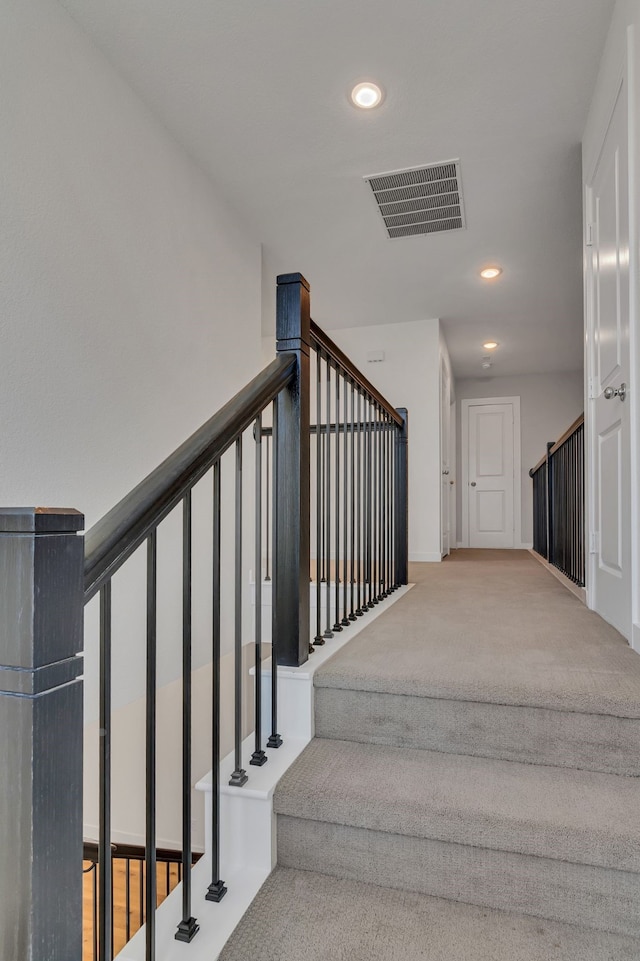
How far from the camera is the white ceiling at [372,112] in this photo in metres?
2.23

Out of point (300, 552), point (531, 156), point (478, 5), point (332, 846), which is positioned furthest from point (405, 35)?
point (332, 846)

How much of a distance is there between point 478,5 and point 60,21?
1.55 meters

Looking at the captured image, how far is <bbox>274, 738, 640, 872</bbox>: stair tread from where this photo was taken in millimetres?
1090

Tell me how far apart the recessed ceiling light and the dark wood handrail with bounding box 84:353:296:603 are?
1.86 meters

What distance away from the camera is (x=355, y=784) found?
1.27 meters

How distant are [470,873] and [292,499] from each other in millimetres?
906

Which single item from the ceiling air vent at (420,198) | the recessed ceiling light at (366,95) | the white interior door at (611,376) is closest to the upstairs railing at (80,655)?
the white interior door at (611,376)

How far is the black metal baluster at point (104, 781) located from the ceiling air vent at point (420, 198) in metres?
3.11

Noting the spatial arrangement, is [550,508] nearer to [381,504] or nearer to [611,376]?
[381,504]

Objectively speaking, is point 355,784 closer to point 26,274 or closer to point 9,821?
point 9,821

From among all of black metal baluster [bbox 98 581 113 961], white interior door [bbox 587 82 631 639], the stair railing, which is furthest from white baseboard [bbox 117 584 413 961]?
the stair railing

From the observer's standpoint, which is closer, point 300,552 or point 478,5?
point 300,552

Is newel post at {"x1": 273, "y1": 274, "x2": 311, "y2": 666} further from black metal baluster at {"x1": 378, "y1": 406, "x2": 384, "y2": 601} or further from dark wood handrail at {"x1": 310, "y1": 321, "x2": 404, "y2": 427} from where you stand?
black metal baluster at {"x1": 378, "y1": 406, "x2": 384, "y2": 601}

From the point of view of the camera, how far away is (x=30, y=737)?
23.0 inches
